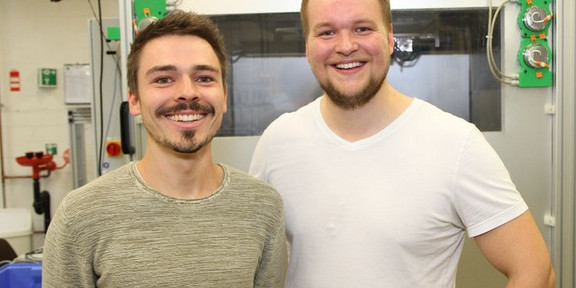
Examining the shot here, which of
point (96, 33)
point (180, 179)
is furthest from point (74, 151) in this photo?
point (180, 179)

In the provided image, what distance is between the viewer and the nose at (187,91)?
1058 mm

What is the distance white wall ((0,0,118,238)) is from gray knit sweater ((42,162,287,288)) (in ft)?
10.2

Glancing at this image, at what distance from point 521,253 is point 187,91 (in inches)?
30.2

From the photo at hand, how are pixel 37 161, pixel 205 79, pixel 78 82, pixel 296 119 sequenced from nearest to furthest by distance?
pixel 205 79 < pixel 296 119 < pixel 37 161 < pixel 78 82

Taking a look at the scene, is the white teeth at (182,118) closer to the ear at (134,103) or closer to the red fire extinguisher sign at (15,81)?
the ear at (134,103)

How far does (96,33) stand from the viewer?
2346mm

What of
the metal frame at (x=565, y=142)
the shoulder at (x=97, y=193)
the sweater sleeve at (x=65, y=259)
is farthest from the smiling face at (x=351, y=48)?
the metal frame at (x=565, y=142)

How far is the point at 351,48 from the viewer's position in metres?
1.15

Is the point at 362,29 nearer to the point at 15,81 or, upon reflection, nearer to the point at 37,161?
the point at 37,161

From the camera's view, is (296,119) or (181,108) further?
(296,119)

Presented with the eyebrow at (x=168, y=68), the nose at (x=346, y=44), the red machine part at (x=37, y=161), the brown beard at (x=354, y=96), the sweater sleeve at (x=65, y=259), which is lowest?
the red machine part at (x=37, y=161)

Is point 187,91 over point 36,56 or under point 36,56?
under

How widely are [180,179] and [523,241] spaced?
2.39 ft

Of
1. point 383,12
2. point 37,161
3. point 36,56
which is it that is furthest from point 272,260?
point 36,56
